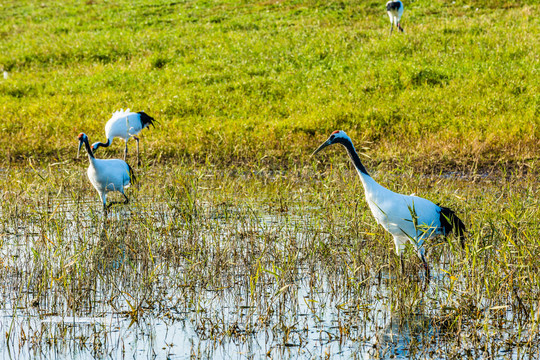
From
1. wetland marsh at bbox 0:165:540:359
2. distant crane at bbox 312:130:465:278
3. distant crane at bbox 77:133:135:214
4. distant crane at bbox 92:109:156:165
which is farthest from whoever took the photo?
distant crane at bbox 92:109:156:165

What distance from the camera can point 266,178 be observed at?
9.77 metres

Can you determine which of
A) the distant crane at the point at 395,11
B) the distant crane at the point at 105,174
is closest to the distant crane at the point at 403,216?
the distant crane at the point at 105,174

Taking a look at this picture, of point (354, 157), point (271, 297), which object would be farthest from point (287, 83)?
point (271, 297)

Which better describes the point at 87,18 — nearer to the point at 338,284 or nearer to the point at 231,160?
the point at 231,160

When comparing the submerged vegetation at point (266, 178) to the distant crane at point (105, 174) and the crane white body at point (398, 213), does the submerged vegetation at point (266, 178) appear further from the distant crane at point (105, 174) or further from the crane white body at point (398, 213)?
the distant crane at point (105, 174)

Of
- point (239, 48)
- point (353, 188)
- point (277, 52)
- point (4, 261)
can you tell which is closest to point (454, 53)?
point (277, 52)

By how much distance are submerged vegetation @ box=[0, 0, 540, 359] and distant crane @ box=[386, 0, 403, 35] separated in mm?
518

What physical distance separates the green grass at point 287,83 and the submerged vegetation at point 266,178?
0.22ft

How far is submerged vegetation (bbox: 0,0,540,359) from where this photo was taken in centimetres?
482

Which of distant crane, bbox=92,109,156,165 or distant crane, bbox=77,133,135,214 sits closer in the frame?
distant crane, bbox=77,133,135,214

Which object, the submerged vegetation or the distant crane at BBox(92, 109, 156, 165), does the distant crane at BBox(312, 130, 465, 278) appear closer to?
the submerged vegetation

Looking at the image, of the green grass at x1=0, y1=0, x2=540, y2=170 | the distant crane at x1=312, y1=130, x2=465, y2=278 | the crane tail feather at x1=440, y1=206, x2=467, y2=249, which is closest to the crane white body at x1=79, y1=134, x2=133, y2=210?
the green grass at x1=0, y1=0, x2=540, y2=170

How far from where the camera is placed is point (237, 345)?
4.57m

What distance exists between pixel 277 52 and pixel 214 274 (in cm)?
1230
